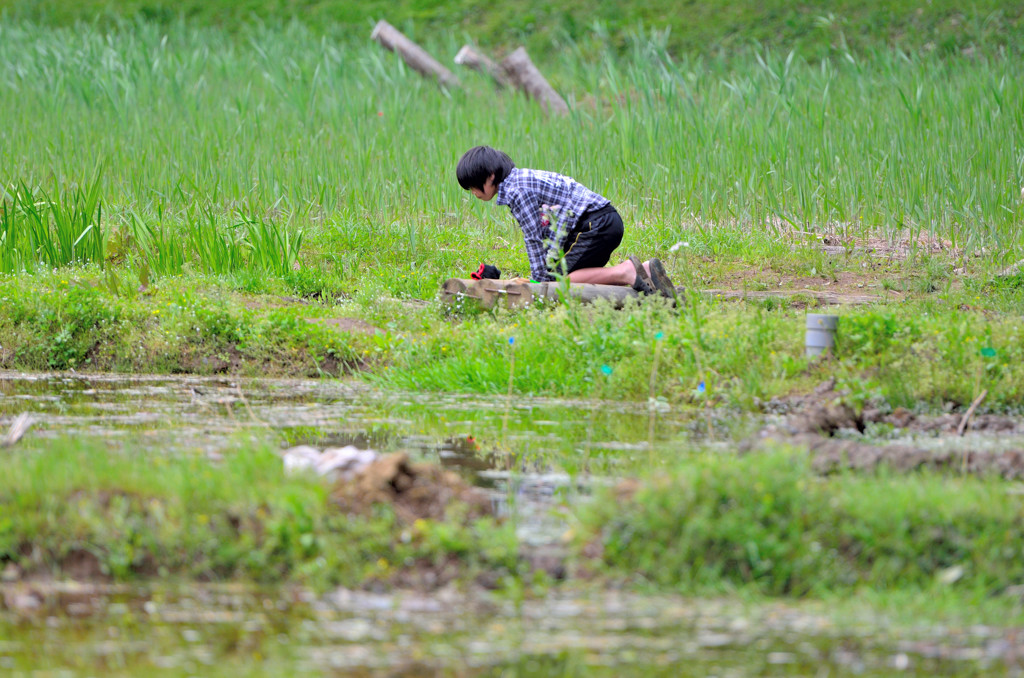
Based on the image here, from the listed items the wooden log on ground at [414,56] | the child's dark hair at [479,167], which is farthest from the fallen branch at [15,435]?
the wooden log on ground at [414,56]

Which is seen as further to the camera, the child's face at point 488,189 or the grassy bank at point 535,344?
the child's face at point 488,189

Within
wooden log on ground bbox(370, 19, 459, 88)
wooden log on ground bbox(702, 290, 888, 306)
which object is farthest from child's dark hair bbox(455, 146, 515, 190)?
wooden log on ground bbox(370, 19, 459, 88)

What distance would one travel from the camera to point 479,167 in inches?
287

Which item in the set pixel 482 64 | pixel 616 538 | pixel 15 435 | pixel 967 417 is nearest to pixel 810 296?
pixel 967 417

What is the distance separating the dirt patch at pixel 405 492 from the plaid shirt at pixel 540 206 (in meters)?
3.87

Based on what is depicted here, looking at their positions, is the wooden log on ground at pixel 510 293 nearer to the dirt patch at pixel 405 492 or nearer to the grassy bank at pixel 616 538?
the dirt patch at pixel 405 492

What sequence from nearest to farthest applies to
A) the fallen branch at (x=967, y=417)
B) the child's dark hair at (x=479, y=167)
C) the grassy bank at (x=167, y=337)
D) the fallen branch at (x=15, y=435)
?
the fallen branch at (x=15, y=435) < the fallen branch at (x=967, y=417) < the grassy bank at (x=167, y=337) < the child's dark hair at (x=479, y=167)

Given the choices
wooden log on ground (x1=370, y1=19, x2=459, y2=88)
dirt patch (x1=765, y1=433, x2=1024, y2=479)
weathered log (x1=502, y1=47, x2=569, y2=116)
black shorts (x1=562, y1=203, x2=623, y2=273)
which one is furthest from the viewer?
wooden log on ground (x1=370, y1=19, x2=459, y2=88)

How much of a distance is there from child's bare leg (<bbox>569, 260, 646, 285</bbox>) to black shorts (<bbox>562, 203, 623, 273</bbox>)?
11 cm

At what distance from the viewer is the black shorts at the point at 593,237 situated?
24.9 ft

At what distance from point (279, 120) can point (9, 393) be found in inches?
254

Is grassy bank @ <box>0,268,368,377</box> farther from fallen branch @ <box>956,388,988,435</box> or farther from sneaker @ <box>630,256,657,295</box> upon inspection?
fallen branch @ <box>956,388,988,435</box>

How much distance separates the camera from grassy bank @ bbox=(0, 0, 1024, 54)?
62.9 ft

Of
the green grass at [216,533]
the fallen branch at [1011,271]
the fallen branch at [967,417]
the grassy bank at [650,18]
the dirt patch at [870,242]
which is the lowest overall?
the green grass at [216,533]
